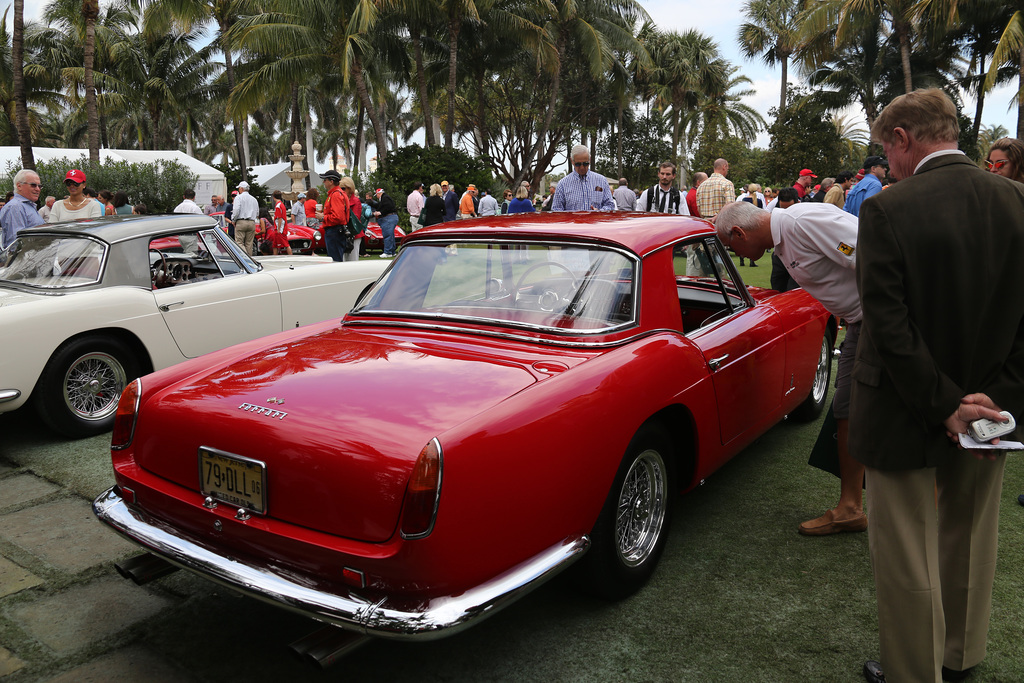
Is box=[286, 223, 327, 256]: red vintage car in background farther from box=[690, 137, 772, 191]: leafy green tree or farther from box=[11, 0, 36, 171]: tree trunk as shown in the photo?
box=[690, 137, 772, 191]: leafy green tree

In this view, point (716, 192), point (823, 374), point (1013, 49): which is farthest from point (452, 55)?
point (823, 374)

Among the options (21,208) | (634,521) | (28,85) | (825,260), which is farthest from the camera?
(28,85)

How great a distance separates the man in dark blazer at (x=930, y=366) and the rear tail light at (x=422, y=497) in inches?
50.8

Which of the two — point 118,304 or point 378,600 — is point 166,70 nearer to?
point 118,304

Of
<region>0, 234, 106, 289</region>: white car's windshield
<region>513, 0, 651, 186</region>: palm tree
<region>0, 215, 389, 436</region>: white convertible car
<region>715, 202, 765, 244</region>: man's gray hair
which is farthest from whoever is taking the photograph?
<region>513, 0, 651, 186</region>: palm tree

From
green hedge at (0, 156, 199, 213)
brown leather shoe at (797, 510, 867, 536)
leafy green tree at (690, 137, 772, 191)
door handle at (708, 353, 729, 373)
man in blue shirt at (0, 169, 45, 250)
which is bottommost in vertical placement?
brown leather shoe at (797, 510, 867, 536)

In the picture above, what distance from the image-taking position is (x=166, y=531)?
8.68ft

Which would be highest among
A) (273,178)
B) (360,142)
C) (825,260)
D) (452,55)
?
(452,55)

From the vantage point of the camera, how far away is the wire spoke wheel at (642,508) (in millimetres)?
2980

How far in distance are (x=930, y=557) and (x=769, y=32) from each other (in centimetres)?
4389

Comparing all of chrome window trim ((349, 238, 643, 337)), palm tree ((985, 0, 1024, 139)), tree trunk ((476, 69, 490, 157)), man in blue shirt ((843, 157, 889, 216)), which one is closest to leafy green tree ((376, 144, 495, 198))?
tree trunk ((476, 69, 490, 157))

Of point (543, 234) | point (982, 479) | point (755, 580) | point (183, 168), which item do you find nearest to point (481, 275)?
point (543, 234)

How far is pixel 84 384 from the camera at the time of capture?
509cm

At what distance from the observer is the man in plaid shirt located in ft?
35.1
